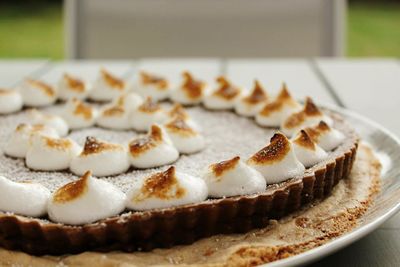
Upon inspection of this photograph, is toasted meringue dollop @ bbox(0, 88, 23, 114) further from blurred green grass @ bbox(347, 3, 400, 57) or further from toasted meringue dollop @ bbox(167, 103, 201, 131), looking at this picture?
blurred green grass @ bbox(347, 3, 400, 57)

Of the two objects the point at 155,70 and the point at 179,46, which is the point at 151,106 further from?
the point at 179,46

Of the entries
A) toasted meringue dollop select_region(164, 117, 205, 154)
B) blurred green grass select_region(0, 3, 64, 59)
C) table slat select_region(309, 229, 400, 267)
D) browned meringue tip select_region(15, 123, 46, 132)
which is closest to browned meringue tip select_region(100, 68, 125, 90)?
browned meringue tip select_region(15, 123, 46, 132)

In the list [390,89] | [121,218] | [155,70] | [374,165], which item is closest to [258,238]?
[121,218]

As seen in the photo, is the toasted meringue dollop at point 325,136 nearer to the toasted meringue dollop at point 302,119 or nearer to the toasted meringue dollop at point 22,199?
the toasted meringue dollop at point 302,119

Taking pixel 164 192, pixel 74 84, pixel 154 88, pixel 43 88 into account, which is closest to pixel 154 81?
pixel 154 88

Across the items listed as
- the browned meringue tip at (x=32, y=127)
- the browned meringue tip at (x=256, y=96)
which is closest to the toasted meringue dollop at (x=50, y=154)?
the browned meringue tip at (x=32, y=127)
